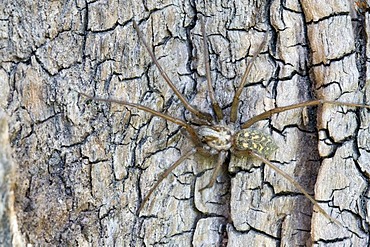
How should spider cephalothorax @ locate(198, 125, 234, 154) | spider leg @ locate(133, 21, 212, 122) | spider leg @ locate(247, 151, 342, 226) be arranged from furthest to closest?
spider cephalothorax @ locate(198, 125, 234, 154), spider leg @ locate(133, 21, 212, 122), spider leg @ locate(247, 151, 342, 226)

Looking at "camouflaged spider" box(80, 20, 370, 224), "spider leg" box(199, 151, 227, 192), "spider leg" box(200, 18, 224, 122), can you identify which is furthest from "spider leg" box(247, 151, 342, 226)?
"spider leg" box(200, 18, 224, 122)

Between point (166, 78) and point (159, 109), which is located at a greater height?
point (166, 78)

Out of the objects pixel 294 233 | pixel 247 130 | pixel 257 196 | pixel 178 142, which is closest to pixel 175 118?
pixel 178 142

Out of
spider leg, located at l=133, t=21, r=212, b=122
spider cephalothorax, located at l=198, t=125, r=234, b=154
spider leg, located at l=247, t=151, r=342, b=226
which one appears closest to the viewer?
spider leg, located at l=247, t=151, r=342, b=226

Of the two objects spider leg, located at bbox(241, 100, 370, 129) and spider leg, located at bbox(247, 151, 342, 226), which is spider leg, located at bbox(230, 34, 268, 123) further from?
spider leg, located at bbox(247, 151, 342, 226)

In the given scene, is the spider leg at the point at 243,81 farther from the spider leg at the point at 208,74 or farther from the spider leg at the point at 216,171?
the spider leg at the point at 216,171

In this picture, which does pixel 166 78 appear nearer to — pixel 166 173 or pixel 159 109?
pixel 159 109

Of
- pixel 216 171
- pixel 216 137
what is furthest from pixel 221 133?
pixel 216 171
